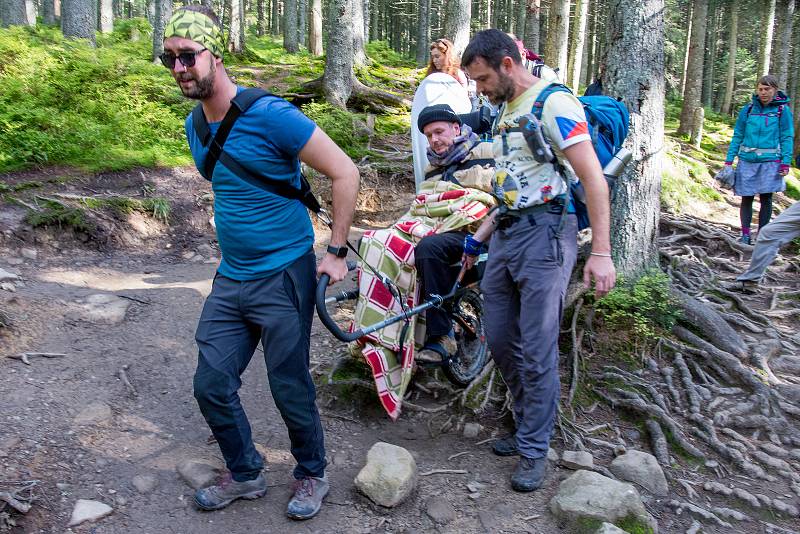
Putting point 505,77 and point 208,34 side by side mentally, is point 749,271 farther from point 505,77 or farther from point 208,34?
point 208,34

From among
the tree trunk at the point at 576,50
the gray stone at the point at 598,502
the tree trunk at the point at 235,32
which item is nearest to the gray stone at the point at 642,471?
the gray stone at the point at 598,502

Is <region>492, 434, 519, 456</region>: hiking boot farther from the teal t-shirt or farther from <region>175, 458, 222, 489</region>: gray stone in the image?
the teal t-shirt

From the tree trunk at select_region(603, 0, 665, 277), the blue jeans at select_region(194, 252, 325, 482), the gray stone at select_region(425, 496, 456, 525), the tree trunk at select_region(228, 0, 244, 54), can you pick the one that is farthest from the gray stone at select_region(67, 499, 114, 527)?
A: the tree trunk at select_region(228, 0, 244, 54)

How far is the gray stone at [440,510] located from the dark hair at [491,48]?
258 centimetres

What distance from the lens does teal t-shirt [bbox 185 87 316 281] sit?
9.92ft

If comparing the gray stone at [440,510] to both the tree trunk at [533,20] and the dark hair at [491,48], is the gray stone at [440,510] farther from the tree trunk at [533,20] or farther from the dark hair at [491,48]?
the tree trunk at [533,20]

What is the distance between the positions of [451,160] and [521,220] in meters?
1.37

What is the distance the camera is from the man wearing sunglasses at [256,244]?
3012mm

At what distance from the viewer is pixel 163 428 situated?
422 centimetres

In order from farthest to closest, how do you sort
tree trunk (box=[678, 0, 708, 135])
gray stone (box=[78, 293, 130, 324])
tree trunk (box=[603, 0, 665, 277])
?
tree trunk (box=[678, 0, 708, 135]), gray stone (box=[78, 293, 130, 324]), tree trunk (box=[603, 0, 665, 277])

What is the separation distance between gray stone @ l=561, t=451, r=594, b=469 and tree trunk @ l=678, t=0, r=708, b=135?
16105mm

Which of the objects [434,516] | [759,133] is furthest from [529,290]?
[759,133]

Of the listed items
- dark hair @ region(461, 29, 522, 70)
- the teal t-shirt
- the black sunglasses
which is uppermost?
dark hair @ region(461, 29, 522, 70)

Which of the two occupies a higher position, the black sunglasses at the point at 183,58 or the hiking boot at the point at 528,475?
the black sunglasses at the point at 183,58
